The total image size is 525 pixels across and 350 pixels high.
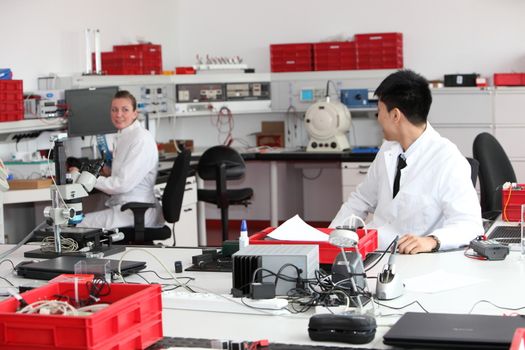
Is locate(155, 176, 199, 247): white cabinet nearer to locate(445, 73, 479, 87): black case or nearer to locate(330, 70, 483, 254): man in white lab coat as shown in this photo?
locate(445, 73, 479, 87): black case

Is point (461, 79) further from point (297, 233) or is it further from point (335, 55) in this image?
point (297, 233)

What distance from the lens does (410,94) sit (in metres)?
3.49

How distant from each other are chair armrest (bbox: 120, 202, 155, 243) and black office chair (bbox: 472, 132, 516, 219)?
1.91 metres

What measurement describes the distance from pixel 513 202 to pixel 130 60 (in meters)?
3.87

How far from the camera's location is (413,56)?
292 inches

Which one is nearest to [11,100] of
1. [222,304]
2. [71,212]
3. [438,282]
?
[71,212]

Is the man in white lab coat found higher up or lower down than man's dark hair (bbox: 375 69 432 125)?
lower down

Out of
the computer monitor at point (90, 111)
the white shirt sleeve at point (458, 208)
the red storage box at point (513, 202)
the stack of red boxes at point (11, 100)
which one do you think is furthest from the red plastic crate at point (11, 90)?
the red storage box at point (513, 202)

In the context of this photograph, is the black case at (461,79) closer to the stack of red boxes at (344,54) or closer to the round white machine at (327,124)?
the stack of red boxes at (344,54)

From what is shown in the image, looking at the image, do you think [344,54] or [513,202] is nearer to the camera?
[513,202]

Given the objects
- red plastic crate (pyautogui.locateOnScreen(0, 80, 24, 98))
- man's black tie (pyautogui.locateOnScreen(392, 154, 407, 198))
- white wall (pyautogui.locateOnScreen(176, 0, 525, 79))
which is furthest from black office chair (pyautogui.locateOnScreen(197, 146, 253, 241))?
man's black tie (pyautogui.locateOnScreen(392, 154, 407, 198))

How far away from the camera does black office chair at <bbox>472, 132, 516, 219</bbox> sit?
464 centimetres

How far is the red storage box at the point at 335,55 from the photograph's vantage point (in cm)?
724

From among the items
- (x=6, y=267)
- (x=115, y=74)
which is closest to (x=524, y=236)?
(x=6, y=267)
